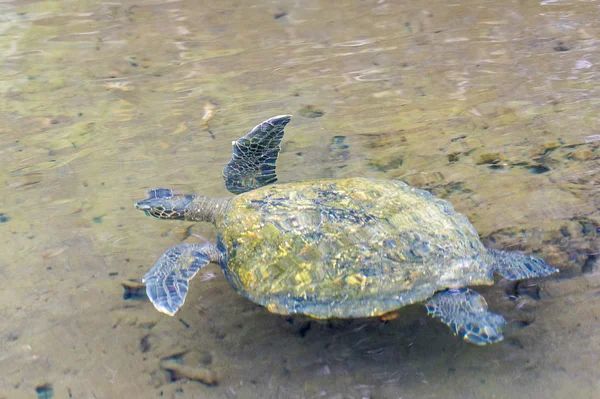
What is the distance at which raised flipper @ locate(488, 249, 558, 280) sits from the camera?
2783mm

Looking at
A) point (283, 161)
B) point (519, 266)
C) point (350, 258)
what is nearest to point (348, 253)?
point (350, 258)

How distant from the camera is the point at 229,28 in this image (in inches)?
255

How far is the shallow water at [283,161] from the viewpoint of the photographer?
8.79ft

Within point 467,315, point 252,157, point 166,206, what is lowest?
point 467,315

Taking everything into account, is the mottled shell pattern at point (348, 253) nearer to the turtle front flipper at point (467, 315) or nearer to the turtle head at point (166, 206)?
the turtle front flipper at point (467, 315)

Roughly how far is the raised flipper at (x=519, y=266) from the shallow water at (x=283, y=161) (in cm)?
14

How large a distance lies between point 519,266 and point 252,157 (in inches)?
79.6

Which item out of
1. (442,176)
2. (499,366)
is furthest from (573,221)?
(499,366)

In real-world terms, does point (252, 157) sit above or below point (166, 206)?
above

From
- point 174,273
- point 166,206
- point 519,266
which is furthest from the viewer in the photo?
point 166,206

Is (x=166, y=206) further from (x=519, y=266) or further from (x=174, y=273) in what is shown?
(x=519, y=266)

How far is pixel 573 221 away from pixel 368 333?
1.62 m

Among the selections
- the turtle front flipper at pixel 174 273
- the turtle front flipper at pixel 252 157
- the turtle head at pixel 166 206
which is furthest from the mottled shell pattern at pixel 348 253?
the turtle front flipper at pixel 252 157

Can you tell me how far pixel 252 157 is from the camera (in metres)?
3.73
